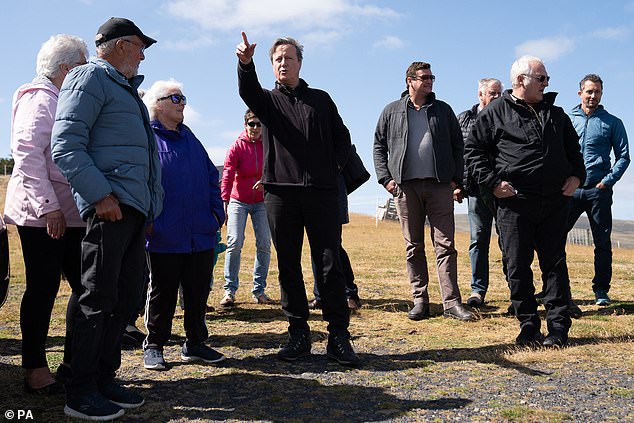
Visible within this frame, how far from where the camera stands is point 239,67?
15.3 ft

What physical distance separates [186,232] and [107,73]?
1.37 metres

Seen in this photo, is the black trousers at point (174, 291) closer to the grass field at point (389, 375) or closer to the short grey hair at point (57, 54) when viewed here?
the grass field at point (389, 375)

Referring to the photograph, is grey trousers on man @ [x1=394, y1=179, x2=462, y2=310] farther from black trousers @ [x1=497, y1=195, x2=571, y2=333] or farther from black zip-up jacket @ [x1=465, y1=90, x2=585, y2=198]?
black trousers @ [x1=497, y1=195, x2=571, y2=333]

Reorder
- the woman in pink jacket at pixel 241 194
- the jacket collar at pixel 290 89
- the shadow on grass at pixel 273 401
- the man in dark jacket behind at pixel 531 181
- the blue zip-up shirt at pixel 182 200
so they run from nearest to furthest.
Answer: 1. the shadow on grass at pixel 273 401
2. the blue zip-up shirt at pixel 182 200
3. the jacket collar at pixel 290 89
4. the man in dark jacket behind at pixel 531 181
5. the woman in pink jacket at pixel 241 194

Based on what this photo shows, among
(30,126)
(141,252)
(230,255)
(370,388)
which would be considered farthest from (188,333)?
(230,255)

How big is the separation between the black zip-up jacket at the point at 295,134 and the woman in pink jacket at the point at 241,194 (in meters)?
2.30

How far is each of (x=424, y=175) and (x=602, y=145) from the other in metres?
2.31

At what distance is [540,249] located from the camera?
527 centimetres

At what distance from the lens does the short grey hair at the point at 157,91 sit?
464 centimetres

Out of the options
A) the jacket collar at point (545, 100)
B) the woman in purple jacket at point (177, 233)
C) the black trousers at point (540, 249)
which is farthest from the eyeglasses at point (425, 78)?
the woman in purple jacket at point (177, 233)

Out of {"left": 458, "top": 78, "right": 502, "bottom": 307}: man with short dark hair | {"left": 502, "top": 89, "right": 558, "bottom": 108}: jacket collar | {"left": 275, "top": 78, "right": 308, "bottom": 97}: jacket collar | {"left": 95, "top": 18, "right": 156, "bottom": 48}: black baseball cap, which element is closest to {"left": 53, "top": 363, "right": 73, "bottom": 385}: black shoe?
{"left": 95, "top": 18, "right": 156, "bottom": 48}: black baseball cap

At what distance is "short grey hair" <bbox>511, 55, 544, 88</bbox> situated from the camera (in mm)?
5117

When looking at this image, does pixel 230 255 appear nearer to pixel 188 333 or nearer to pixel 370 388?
pixel 188 333

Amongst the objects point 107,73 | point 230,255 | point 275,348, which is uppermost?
point 107,73
